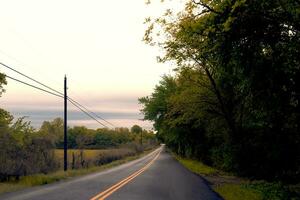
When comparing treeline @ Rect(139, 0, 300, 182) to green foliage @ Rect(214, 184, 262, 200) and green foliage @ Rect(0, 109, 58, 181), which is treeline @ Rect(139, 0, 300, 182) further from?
green foliage @ Rect(0, 109, 58, 181)

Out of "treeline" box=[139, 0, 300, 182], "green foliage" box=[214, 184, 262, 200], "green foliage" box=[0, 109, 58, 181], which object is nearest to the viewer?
"treeline" box=[139, 0, 300, 182]

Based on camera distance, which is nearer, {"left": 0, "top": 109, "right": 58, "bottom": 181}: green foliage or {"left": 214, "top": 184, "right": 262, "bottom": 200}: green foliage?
{"left": 214, "top": 184, "right": 262, "bottom": 200}: green foliage

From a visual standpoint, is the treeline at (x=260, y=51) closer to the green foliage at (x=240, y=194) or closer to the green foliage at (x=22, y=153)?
the green foliage at (x=240, y=194)

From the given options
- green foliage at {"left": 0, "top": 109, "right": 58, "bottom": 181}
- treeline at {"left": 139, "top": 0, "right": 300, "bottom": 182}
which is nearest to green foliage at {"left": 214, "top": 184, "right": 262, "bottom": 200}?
treeline at {"left": 139, "top": 0, "right": 300, "bottom": 182}

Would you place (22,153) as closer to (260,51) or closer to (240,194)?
(240,194)

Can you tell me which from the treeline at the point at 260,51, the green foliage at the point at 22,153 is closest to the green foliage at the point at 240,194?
the treeline at the point at 260,51

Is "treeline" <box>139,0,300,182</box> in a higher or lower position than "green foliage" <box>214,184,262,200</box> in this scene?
higher

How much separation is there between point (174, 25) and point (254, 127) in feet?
46.1

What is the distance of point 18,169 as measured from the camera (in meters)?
29.0

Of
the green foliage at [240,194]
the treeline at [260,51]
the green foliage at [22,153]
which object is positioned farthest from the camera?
the green foliage at [22,153]

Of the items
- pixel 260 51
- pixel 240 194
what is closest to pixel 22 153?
pixel 240 194

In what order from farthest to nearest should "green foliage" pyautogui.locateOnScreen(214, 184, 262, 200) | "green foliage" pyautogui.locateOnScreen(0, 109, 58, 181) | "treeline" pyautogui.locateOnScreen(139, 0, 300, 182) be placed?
"green foliage" pyautogui.locateOnScreen(0, 109, 58, 181), "green foliage" pyautogui.locateOnScreen(214, 184, 262, 200), "treeline" pyautogui.locateOnScreen(139, 0, 300, 182)

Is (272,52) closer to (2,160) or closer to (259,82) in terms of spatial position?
(259,82)

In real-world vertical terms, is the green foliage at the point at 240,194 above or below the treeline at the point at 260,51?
below
